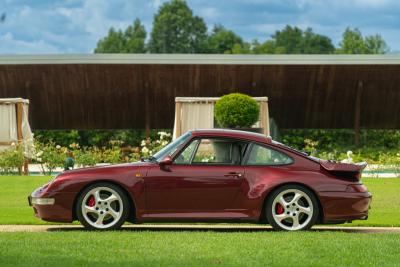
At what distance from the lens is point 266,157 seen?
31.8 feet

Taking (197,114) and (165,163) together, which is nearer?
(165,163)

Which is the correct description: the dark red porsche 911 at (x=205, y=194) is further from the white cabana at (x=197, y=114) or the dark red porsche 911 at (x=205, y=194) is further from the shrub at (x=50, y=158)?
the white cabana at (x=197, y=114)

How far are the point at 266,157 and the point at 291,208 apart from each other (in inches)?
25.5

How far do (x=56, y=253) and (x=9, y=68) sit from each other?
22.5 m

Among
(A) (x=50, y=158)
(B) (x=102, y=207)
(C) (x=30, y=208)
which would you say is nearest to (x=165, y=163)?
(B) (x=102, y=207)

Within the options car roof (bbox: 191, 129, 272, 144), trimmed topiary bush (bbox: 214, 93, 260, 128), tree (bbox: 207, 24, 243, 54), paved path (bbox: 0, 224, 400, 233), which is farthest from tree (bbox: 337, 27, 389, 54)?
car roof (bbox: 191, 129, 272, 144)

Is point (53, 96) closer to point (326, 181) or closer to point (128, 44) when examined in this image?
point (326, 181)

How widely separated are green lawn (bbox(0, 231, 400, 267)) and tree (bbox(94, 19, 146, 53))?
8940 cm

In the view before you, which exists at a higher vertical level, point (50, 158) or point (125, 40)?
point (125, 40)

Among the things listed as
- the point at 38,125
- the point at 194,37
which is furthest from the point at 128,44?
the point at 38,125

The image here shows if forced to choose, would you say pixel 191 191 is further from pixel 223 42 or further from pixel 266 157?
pixel 223 42

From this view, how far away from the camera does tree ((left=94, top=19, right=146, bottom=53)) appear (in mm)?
98312

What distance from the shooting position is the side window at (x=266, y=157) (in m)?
9.64

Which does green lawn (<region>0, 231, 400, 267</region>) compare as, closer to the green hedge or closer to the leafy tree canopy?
the green hedge
